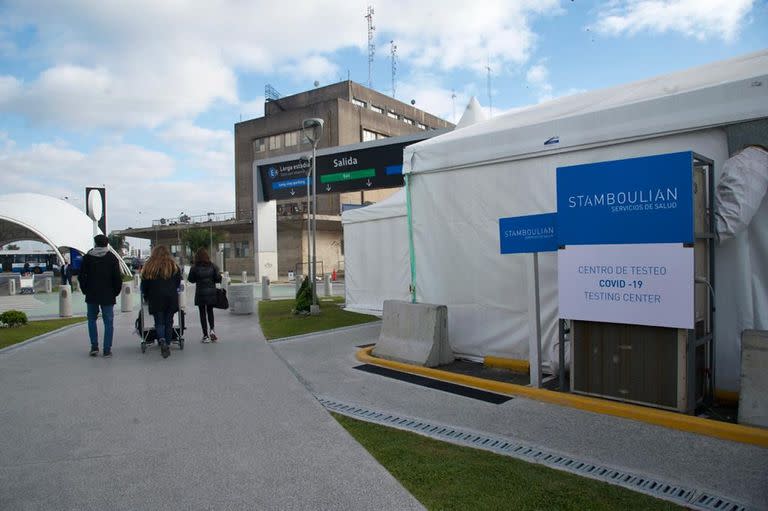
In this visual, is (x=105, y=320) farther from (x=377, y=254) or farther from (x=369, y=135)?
(x=369, y=135)

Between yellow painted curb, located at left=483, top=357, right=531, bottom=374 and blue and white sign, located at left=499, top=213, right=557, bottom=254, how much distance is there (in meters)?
1.65

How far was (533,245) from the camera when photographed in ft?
19.1

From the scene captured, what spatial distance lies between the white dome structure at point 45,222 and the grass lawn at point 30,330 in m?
26.6

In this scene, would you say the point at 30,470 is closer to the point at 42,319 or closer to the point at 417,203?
the point at 417,203

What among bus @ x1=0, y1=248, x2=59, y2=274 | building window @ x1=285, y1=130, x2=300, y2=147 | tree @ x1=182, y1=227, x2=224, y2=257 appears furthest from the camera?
bus @ x1=0, y1=248, x2=59, y2=274

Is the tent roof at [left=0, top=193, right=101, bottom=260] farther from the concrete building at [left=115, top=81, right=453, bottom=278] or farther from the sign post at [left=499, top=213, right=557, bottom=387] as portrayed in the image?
the sign post at [left=499, top=213, right=557, bottom=387]

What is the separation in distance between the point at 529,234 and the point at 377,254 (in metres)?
8.75

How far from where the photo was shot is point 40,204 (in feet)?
144

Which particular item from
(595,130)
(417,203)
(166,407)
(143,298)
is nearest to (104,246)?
(143,298)

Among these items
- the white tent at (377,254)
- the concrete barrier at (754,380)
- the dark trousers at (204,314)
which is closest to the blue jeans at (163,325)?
the dark trousers at (204,314)

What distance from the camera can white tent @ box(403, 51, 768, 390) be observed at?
518 centimetres

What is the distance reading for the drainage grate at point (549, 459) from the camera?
329 centimetres

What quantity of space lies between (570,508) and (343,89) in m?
58.4

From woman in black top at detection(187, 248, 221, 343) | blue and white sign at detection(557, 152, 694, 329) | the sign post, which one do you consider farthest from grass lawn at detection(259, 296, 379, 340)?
blue and white sign at detection(557, 152, 694, 329)
